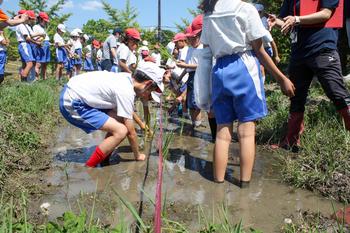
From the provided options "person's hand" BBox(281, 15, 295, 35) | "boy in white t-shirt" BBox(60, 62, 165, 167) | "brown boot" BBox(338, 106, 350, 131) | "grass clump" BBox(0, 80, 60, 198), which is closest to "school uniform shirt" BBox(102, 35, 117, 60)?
"grass clump" BBox(0, 80, 60, 198)

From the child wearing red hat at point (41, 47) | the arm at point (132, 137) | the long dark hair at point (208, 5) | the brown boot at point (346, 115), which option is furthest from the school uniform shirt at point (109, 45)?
the brown boot at point (346, 115)

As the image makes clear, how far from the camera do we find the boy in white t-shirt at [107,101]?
3607 mm

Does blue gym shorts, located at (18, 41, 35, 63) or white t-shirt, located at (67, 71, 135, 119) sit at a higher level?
white t-shirt, located at (67, 71, 135, 119)

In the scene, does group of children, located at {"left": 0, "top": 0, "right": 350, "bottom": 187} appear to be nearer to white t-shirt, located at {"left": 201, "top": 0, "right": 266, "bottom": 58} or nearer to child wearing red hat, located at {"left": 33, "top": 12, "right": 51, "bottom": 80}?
white t-shirt, located at {"left": 201, "top": 0, "right": 266, "bottom": 58}

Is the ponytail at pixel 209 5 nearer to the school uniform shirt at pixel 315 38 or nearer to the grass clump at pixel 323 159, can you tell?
the school uniform shirt at pixel 315 38

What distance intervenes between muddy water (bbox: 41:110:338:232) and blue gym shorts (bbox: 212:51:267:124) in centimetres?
63

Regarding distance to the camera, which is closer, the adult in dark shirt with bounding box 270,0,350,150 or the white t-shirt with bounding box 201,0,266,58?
the white t-shirt with bounding box 201,0,266,58

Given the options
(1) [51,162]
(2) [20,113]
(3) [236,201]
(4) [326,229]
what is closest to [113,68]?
(2) [20,113]

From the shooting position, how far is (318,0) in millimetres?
3523

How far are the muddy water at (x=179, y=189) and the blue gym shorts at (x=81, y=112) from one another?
1.42 feet

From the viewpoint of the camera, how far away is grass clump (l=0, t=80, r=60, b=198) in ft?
9.77

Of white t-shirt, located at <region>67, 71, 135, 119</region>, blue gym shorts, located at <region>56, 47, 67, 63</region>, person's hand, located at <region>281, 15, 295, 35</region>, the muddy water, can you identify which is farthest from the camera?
blue gym shorts, located at <region>56, 47, 67, 63</region>

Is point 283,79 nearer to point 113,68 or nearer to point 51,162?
point 51,162

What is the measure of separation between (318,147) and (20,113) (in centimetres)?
344
